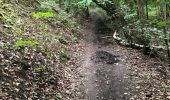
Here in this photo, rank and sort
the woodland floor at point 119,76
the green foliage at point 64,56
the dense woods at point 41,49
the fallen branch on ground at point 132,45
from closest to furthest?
the dense woods at point 41,49
the woodland floor at point 119,76
the green foliage at point 64,56
the fallen branch on ground at point 132,45

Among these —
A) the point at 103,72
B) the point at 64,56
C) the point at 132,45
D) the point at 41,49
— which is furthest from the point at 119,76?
the point at 132,45

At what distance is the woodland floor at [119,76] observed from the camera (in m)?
9.94

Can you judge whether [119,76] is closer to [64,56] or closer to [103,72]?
[103,72]

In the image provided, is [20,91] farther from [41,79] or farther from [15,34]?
[15,34]

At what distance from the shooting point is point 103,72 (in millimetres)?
12570

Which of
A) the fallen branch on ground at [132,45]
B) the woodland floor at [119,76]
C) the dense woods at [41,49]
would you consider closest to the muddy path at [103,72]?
the woodland floor at [119,76]

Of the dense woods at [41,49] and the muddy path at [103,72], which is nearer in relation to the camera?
the dense woods at [41,49]

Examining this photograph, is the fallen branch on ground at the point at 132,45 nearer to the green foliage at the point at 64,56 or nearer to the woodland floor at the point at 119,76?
the woodland floor at the point at 119,76

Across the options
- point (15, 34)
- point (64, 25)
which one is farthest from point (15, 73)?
point (64, 25)

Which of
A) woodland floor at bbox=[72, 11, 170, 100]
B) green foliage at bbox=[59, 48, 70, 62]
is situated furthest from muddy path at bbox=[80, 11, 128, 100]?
green foliage at bbox=[59, 48, 70, 62]

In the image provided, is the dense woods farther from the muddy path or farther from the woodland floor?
the muddy path

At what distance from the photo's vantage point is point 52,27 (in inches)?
685

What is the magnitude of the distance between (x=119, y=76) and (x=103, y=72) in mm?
954

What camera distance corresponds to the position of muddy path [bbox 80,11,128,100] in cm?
1003
